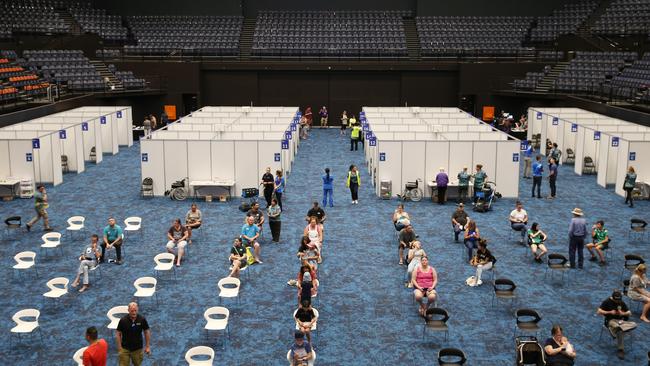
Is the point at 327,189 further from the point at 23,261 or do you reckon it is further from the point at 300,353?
the point at 300,353

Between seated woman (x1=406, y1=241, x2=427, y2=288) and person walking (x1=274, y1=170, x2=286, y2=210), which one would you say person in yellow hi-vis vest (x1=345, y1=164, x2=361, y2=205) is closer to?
person walking (x1=274, y1=170, x2=286, y2=210)

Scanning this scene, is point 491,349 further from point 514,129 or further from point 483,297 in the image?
point 514,129

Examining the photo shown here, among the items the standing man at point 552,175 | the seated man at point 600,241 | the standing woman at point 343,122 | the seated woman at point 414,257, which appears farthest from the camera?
the standing woman at point 343,122

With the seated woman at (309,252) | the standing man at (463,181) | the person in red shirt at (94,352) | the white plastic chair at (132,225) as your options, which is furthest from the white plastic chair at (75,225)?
the standing man at (463,181)

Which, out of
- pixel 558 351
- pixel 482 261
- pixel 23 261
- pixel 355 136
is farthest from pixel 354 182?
pixel 558 351

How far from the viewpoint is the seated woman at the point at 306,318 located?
14373mm

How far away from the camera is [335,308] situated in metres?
16.9

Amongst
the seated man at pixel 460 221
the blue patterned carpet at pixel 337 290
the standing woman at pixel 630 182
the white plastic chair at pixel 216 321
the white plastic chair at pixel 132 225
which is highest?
the standing woman at pixel 630 182

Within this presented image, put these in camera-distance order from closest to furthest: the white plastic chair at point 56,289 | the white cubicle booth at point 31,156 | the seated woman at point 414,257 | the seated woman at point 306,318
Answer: the seated woman at point 306,318
the white plastic chair at point 56,289
the seated woman at point 414,257
the white cubicle booth at point 31,156

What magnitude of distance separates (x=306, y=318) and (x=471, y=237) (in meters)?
7.04

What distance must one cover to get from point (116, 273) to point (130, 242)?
2900 mm

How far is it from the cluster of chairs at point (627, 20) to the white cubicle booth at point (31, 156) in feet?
117

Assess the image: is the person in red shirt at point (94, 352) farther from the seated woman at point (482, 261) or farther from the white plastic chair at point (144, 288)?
the seated woman at point (482, 261)

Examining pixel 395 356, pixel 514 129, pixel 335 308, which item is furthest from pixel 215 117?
pixel 395 356
